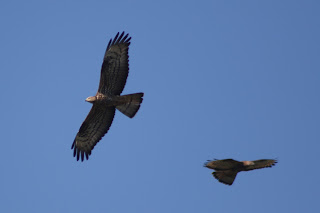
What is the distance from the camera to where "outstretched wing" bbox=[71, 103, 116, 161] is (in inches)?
611

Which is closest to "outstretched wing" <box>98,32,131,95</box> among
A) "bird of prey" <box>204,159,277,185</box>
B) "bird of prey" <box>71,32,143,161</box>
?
"bird of prey" <box>71,32,143,161</box>

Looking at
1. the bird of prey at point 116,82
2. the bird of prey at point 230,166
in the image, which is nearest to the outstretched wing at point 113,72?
the bird of prey at point 116,82

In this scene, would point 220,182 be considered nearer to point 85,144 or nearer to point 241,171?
point 241,171

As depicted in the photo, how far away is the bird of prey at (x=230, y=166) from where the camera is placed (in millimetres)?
12398

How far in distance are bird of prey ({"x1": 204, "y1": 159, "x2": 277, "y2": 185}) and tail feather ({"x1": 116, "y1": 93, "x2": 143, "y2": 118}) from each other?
2.93 metres

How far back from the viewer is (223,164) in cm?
1250

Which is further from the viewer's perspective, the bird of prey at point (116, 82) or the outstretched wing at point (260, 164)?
the bird of prey at point (116, 82)

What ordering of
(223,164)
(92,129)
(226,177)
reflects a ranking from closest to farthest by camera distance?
(223,164), (226,177), (92,129)

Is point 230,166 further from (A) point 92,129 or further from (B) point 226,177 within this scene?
(A) point 92,129

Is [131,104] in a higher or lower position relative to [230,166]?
higher

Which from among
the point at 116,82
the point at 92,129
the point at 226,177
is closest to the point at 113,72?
the point at 116,82

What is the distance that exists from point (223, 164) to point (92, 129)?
4662 millimetres

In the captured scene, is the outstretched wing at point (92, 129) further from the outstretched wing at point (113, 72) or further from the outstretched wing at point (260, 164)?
the outstretched wing at point (260, 164)

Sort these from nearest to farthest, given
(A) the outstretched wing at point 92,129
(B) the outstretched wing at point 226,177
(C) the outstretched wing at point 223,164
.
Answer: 1. (C) the outstretched wing at point 223,164
2. (B) the outstretched wing at point 226,177
3. (A) the outstretched wing at point 92,129
